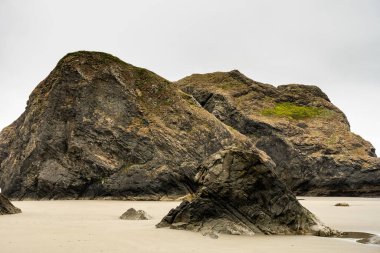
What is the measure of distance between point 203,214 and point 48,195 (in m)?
24.2

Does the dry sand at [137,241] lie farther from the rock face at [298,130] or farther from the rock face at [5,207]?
the rock face at [298,130]

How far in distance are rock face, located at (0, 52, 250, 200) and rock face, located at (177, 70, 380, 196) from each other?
16613 mm

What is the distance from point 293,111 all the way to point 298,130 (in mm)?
6614

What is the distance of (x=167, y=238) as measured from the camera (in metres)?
10.0

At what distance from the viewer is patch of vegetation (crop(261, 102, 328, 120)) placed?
219ft

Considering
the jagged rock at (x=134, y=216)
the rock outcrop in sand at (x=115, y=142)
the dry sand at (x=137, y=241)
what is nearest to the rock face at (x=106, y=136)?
the rock outcrop in sand at (x=115, y=142)

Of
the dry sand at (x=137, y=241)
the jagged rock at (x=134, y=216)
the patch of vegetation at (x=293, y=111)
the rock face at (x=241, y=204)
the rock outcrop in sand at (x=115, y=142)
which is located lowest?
the dry sand at (x=137, y=241)

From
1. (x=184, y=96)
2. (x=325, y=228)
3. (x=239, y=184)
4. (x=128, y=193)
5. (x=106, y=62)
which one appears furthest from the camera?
(x=184, y=96)

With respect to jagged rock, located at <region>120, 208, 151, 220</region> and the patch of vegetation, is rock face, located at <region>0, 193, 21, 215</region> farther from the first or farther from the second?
the patch of vegetation

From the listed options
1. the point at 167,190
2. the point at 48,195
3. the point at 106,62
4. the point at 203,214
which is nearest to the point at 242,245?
the point at 203,214

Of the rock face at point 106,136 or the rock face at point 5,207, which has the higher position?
the rock face at point 106,136

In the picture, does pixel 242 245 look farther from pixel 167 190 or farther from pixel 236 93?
pixel 236 93

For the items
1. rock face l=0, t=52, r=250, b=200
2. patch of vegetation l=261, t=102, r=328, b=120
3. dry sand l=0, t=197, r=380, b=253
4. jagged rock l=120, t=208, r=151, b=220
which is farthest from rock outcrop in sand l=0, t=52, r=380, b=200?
dry sand l=0, t=197, r=380, b=253

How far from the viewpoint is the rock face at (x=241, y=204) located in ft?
39.6
